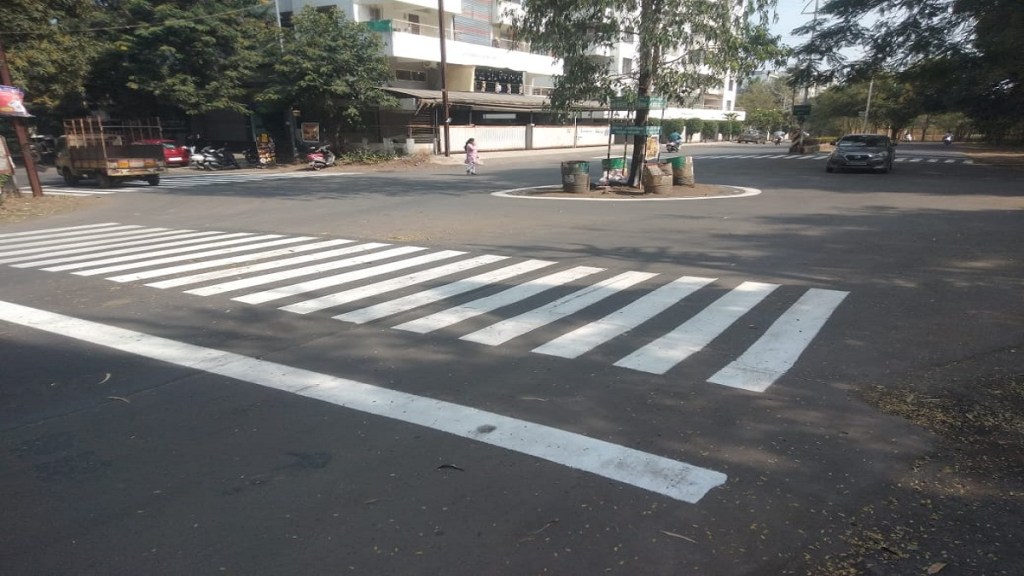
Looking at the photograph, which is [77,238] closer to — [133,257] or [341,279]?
[133,257]

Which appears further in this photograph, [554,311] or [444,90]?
[444,90]

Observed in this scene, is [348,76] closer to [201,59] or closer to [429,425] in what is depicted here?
[201,59]

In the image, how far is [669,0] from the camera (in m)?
15.4

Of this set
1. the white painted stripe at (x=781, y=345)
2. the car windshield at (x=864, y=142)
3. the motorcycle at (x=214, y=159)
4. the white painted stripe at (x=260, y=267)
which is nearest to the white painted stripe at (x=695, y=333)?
the white painted stripe at (x=781, y=345)

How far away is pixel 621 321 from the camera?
6.60m

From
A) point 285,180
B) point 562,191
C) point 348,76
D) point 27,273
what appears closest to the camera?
point 27,273

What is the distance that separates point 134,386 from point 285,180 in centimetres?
2314

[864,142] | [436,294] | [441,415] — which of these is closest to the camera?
[441,415]

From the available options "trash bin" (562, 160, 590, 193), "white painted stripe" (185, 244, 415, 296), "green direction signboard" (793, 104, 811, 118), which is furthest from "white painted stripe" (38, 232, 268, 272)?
"green direction signboard" (793, 104, 811, 118)

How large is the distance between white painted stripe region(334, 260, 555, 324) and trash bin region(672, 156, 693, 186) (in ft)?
38.8

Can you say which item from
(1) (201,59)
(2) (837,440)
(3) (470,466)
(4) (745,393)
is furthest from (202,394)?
(1) (201,59)

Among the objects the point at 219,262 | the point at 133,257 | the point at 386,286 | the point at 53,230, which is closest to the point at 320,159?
the point at 53,230

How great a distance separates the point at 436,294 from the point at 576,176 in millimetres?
12037

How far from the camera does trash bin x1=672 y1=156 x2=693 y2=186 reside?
19812 mm
